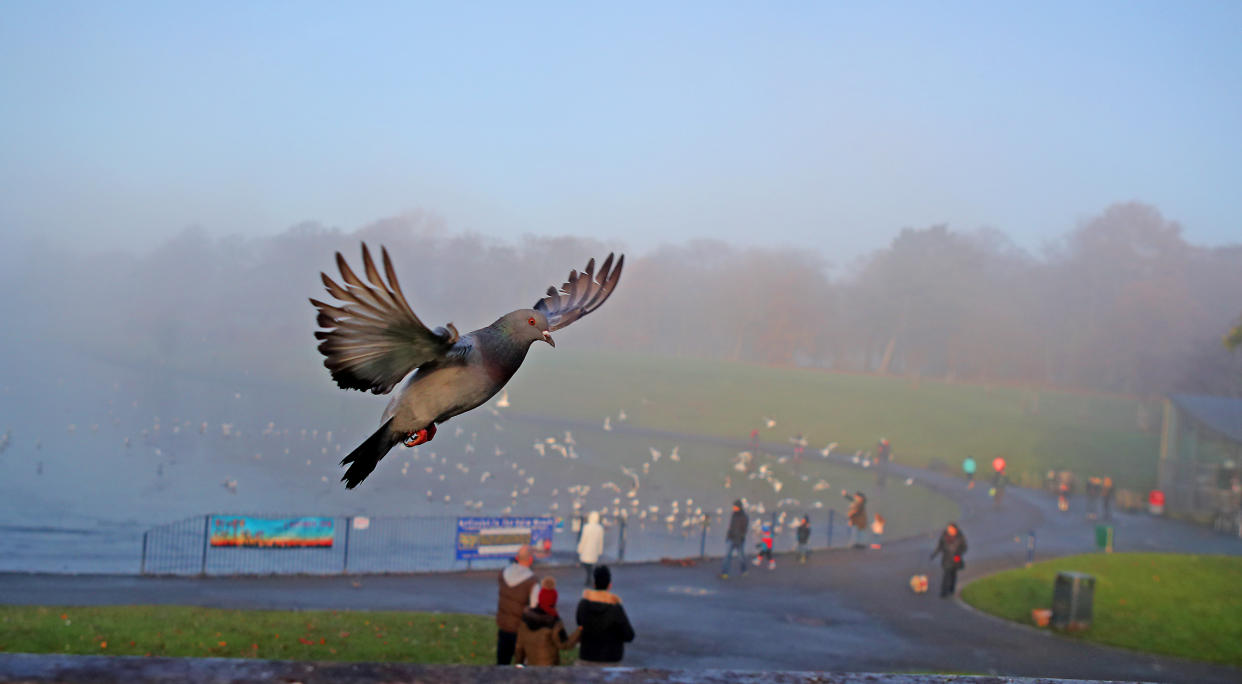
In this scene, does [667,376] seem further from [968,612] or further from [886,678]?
[886,678]

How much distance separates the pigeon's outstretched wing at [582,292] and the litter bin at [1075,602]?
21.2m

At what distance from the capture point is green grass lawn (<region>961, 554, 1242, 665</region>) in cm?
2067

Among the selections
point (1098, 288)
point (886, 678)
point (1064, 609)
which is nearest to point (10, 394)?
point (1064, 609)

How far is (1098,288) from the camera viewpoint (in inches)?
3967

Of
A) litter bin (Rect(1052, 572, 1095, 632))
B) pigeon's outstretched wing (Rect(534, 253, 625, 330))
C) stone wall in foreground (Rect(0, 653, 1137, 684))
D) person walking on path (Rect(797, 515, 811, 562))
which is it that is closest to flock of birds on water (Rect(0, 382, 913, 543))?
person walking on path (Rect(797, 515, 811, 562))

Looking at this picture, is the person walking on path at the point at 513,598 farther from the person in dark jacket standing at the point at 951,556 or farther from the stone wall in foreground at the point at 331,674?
the person in dark jacket standing at the point at 951,556

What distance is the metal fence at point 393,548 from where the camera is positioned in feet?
82.3

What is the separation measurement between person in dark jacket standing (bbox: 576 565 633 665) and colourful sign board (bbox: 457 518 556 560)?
13.6 metres

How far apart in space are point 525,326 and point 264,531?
2318 cm

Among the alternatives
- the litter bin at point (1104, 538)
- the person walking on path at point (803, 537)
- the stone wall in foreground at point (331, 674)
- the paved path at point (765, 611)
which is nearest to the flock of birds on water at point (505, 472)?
the person walking on path at point (803, 537)

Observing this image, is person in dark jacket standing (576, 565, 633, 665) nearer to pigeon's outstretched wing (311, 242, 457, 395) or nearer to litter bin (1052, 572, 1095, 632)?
pigeon's outstretched wing (311, 242, 457, 395)

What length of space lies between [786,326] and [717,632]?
85.5 m

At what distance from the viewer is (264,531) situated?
23.7 m

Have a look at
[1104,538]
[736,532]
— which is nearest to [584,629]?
[736,532]
